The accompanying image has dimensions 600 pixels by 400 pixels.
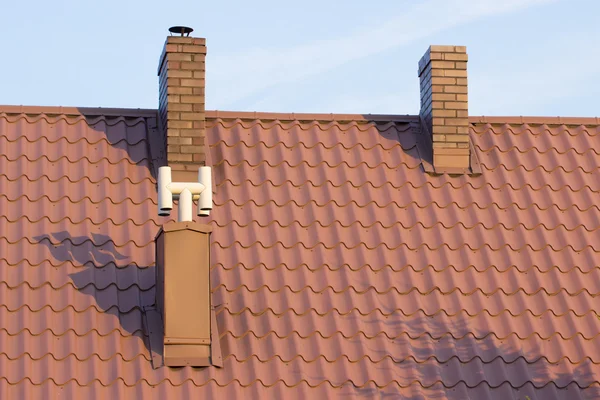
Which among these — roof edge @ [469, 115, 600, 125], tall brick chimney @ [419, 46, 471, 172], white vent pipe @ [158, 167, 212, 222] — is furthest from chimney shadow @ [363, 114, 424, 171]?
white vent pipe @ [158, 167, 212, 222]

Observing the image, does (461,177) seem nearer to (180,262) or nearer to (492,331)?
(492,331)

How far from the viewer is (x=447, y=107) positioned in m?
15.1

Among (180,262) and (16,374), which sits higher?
(180,262)

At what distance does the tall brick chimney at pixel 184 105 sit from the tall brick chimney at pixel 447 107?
3.02m

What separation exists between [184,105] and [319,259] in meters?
2.72

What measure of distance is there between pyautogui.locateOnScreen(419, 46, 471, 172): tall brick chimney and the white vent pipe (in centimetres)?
353

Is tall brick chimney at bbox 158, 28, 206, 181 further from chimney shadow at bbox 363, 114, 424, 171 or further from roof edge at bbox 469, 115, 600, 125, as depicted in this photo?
roof edge at bbox 469, 115, 600, 125

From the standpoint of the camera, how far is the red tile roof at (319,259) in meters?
11.9

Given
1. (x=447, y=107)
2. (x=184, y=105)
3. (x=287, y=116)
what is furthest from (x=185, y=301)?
(x=447, y=107)

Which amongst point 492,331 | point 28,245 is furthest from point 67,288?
point 492,331

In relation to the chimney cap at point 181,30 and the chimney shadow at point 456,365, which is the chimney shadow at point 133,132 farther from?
the chimney shadow at point 456,365

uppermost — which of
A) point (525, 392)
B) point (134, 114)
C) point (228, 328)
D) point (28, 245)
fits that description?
point (134, 114)

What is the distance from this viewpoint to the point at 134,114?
49.4 ft

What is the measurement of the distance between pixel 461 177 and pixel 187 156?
136 inches
